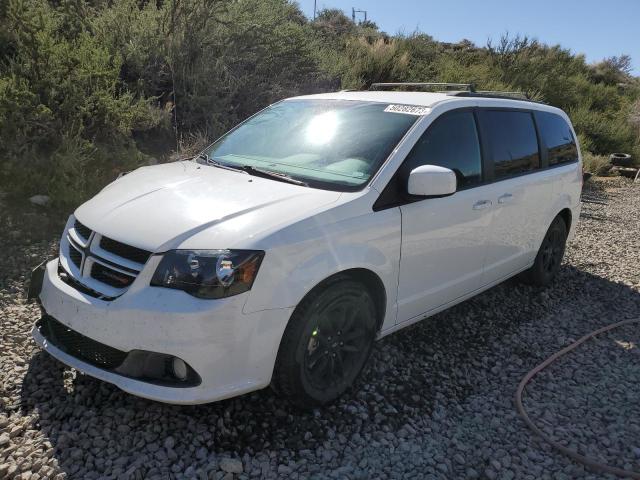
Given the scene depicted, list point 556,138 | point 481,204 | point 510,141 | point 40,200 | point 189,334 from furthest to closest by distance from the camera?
1. point 40,200
2. point 556,138
3. point 510,141
4. point 481,204
5. point 189,334

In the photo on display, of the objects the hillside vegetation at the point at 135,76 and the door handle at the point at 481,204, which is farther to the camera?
the hillside vegetation at the point at 135,76

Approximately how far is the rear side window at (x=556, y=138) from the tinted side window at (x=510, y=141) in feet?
0.72

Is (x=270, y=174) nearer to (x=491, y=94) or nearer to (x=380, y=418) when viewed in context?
(x=380, y=418)

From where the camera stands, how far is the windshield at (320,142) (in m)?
3.36

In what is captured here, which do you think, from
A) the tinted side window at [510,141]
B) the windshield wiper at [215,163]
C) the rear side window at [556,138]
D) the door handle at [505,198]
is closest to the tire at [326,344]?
the windshield wiper at [215,163]

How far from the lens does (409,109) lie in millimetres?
3736

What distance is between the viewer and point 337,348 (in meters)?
3.17

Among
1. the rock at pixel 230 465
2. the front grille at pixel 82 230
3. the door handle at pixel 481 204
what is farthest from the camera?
the door handle at pixel 481 204

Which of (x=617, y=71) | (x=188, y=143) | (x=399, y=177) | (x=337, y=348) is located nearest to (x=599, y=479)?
(x=337, y=348)

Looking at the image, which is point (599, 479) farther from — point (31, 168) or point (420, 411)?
point (31, 168)

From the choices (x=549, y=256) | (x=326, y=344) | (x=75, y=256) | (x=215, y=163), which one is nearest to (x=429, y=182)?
(x=326, y=344)

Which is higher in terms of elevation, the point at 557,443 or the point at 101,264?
the point at 101,264

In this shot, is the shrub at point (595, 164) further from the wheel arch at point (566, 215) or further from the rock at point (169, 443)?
the rock at point (169, 443)

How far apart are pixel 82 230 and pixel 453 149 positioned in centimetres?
242
